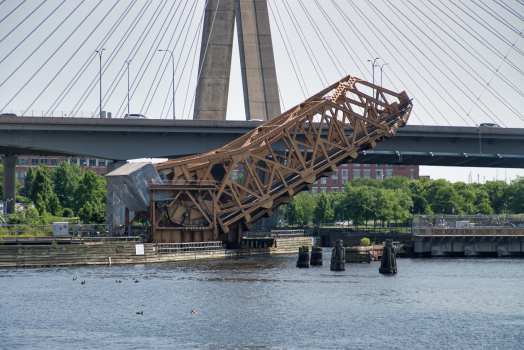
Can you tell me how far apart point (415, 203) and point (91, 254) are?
106957mm

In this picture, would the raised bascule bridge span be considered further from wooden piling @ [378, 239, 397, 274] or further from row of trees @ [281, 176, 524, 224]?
row of trees @ [281, 176, 524, 224]

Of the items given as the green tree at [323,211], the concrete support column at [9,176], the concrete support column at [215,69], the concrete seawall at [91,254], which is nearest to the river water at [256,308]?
the concrete seawall at [91,254]

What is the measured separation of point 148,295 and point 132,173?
19.1 meters

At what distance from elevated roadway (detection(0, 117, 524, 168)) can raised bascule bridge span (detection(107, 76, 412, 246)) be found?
7412 mm

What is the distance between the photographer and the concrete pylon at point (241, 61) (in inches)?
2953

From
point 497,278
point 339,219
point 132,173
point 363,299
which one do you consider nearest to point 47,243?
point 132,173

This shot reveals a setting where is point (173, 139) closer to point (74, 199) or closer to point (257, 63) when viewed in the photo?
point (257, 63)

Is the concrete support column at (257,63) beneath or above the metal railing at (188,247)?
above

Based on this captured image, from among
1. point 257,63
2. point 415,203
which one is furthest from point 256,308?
point 415,203

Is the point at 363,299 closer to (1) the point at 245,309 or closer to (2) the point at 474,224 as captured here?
(1) the point at 245,309

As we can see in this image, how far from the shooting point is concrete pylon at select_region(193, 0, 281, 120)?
75.0 meters

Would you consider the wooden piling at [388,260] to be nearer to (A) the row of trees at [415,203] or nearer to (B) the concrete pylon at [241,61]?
(B) the concrete pylon at [241,61]

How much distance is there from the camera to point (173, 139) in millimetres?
74000

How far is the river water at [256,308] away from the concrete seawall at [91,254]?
1851 millimetres
